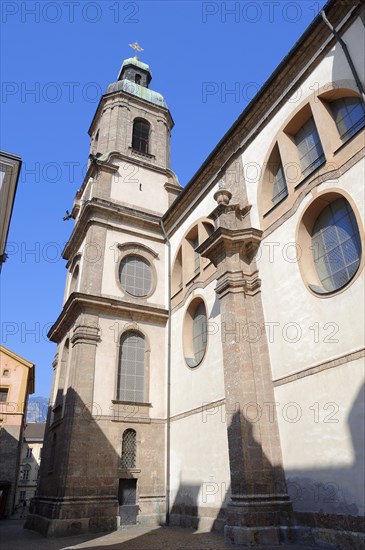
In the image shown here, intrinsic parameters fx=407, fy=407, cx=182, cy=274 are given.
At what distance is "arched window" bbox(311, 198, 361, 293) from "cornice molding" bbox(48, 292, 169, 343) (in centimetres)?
823

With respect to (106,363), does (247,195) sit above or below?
above

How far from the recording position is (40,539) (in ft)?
38.4

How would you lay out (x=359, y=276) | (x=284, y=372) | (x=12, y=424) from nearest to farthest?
1. (x=359, y=276)
2. (x=284, y=372)
3. (x=12, y=424)

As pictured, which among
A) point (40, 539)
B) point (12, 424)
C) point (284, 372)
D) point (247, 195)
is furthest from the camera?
point (12, 424)

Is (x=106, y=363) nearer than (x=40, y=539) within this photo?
No

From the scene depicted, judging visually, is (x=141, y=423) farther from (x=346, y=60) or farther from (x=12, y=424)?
(x=12, y=424)

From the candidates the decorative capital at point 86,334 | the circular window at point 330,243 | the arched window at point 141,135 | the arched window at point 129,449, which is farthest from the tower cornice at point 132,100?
the arched window at point 129,449

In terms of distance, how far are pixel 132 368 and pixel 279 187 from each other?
8.67 m

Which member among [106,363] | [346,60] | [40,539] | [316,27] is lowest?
[40,539]

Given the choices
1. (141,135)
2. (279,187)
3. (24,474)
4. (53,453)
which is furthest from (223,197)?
(24,474)

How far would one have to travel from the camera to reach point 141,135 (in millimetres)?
22938

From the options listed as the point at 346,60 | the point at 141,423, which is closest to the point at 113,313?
the point at 141,423

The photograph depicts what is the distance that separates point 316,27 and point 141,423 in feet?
45.1

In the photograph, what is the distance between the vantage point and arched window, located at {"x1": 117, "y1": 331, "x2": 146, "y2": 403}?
50.1ft
